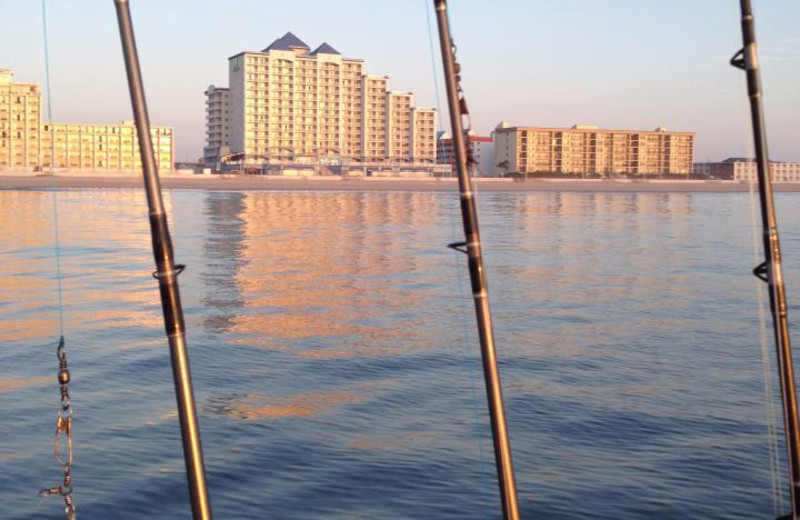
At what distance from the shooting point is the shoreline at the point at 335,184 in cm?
11838

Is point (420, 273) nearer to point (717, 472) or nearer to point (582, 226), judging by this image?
point (717, 472)

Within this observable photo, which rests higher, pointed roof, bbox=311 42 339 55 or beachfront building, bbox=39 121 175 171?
pointed roof, bbox=311 42 339 55

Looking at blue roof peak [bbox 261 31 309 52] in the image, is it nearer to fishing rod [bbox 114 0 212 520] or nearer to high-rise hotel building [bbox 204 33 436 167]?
high-rise hotel building [bbox 204 33 436 167]

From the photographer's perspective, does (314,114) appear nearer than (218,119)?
Yes

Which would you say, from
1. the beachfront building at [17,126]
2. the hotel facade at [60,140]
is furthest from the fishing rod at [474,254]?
the beachfront building at [17,126]

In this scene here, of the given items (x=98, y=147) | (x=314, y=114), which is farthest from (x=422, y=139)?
(x=98, y=147)

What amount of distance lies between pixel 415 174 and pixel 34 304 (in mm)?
150607

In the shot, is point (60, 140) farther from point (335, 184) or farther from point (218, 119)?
point (335, 184)

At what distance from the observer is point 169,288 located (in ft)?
14.8

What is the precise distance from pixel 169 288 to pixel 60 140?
171 metres

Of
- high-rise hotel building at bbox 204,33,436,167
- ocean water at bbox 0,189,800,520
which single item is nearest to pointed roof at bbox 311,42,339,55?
high-rise hotel building at bbox 204,33,436,167

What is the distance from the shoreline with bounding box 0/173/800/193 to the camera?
118 metres

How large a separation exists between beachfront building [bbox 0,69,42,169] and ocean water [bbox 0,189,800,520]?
134804 millimetres

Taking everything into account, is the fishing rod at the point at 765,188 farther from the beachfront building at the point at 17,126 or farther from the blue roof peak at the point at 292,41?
the blue roof peak at the point at 292,41
